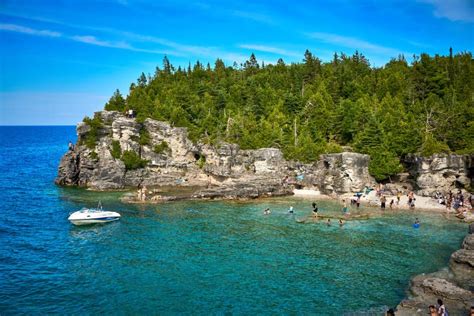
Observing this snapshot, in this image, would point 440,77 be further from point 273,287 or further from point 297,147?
point 273,287

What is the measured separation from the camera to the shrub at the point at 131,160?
77125 mm

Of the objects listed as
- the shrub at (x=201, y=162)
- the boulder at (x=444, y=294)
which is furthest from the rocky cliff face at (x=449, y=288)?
the shrub at (x=201, y=162)

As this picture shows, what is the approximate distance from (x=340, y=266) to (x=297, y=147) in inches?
1614

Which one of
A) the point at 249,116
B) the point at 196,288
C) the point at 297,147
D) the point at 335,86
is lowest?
the point at 196,288

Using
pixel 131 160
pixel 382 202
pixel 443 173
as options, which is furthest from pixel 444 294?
pixel 131 160

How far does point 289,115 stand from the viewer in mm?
90125

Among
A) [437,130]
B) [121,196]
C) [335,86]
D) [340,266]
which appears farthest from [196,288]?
[335,86]

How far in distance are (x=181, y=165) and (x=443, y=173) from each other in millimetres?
50243

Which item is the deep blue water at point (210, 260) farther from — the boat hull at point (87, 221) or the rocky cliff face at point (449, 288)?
the rocky cliff face at point (449, 288)

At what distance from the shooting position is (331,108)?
8862 cm

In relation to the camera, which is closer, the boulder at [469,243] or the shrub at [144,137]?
the boulder at [469,243]

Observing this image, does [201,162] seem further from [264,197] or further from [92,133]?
[92,133]

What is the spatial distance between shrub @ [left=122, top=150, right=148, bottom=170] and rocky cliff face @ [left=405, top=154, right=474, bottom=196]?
52822 mm

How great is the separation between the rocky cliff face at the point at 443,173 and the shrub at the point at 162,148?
49245mm
